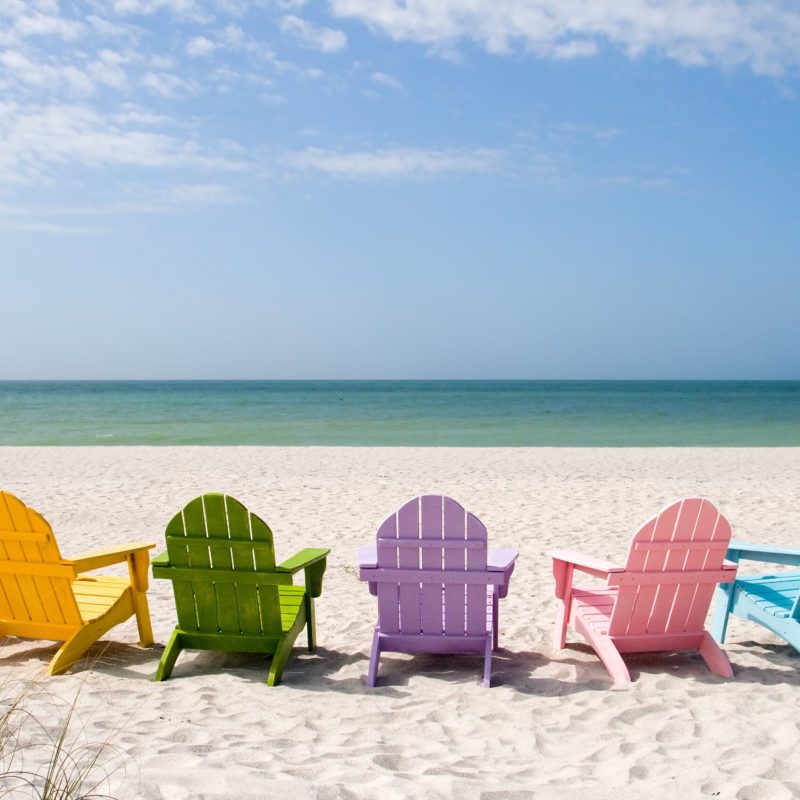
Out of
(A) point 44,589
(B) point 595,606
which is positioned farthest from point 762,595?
A: (A) point 44,589

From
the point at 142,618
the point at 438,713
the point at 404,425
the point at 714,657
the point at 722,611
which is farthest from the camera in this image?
the point at 404,425

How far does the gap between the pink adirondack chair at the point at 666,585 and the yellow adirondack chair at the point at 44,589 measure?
2.66 meters

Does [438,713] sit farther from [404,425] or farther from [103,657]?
[404,425]

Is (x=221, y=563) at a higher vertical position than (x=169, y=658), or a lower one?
higher

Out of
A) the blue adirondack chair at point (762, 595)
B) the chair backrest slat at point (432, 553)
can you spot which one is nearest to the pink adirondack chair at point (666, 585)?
the blue adirondack chair at point (762, 595)

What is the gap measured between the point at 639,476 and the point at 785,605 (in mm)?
8996

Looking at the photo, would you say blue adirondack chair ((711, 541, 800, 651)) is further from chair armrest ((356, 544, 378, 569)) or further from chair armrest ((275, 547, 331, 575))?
chair armrest ((275, 547, 331, 575))

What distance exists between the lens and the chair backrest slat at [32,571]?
402cm

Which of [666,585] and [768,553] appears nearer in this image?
[666,585]

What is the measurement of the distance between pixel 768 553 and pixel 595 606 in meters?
1.10

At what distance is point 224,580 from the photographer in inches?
156

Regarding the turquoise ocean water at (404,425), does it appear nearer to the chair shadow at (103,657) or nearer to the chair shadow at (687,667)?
the chair shadow at (687,667)

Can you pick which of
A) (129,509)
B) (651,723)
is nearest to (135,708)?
(651,723)

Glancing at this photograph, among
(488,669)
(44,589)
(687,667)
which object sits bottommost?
(687,667)
